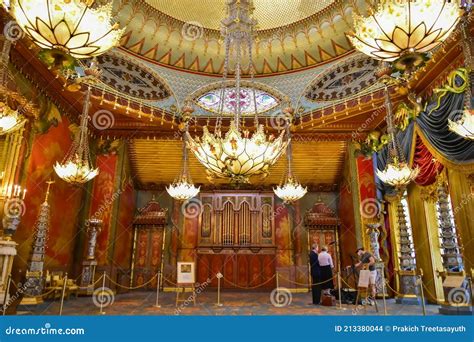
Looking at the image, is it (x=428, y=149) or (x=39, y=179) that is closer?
(x=428, y=149)

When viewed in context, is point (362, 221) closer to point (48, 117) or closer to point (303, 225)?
point (303, 225)

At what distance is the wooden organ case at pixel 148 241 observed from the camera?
1201cm

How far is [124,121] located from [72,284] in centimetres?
519

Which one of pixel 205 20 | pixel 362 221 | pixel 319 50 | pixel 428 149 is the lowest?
pixel 362 221

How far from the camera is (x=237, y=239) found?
12.4m

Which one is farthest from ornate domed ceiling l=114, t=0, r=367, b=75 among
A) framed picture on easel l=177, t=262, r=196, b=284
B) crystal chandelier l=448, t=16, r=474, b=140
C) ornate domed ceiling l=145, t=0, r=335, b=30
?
framed picture on easel l=177, t=262, r=196, b=284

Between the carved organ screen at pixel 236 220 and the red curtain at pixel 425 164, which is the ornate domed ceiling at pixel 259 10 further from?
the carved organ screen at pixel 236 220

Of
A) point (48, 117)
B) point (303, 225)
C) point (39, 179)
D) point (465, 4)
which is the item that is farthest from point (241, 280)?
point (465, 4)

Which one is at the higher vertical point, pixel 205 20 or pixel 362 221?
pixel 205 20

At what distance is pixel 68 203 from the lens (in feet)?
31.3

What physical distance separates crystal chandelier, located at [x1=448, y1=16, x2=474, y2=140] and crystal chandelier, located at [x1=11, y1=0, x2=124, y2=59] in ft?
16.8

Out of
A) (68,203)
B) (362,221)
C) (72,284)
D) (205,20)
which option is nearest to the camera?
(72,284)

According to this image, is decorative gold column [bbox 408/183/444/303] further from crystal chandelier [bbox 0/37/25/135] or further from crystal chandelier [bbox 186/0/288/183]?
crystal chandelier [bbox 0/37/25/135]

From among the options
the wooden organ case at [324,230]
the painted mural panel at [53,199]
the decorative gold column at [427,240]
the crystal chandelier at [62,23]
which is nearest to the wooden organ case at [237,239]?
the wooden organ case at [324,230]
